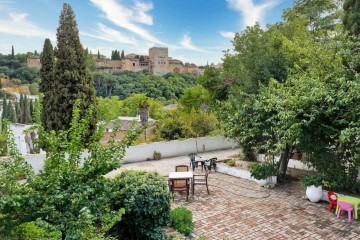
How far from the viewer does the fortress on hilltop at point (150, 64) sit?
97494mm

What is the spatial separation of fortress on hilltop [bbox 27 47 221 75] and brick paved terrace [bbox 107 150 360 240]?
87757 mm

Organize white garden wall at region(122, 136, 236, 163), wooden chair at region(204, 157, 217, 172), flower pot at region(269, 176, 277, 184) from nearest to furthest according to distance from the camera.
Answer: flower pot at region(269, 176, 277, 184), wooden chair at region(204, 157, 217, 172), white garden wall at region(122, 136, 236, 163)

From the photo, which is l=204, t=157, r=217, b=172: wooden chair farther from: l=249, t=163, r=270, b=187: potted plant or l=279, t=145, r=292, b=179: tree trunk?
l=279, t=145, r=292, b=179: tree trunk

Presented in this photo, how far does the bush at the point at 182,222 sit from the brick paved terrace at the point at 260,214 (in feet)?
0.93

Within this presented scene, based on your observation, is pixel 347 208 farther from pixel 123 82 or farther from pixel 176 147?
pixel 123 82

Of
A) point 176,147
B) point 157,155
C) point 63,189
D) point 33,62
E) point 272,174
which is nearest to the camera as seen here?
point 63,189

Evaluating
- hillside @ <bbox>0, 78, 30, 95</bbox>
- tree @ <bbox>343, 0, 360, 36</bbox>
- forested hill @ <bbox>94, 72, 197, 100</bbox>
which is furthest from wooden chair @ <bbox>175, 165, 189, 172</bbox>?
hillside @ <bbox>0, 78, 30, 95</bbox>

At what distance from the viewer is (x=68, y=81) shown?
57.9 ft

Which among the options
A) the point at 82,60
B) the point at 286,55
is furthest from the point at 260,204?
the point at 82,60

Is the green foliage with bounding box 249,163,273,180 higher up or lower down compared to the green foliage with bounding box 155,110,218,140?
lower down

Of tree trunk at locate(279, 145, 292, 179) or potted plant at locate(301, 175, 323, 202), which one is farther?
tree trunk at locate(279, 145, 292, 179)

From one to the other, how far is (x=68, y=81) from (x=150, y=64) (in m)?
91.0

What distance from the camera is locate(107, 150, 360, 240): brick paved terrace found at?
292 inches

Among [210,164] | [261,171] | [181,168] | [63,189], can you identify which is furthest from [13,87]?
[63,189]
